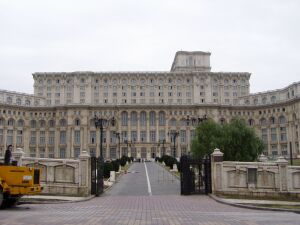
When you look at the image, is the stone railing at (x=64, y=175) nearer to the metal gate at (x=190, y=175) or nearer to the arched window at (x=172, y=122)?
the metal gate at (x=190, y=175)

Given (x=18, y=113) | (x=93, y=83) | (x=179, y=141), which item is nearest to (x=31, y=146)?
(x=18, y=113)

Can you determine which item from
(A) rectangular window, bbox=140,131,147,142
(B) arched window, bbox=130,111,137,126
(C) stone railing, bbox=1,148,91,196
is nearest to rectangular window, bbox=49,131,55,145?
(B) arched window, bbox=130,111,137,126

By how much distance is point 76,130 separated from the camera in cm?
11931

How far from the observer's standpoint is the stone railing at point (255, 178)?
2234cm

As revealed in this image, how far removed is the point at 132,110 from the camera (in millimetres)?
122188

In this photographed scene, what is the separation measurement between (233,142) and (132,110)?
76772mm

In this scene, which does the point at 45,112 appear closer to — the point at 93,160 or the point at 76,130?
the point at 76,130

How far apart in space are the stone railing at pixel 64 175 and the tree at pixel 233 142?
25790mm

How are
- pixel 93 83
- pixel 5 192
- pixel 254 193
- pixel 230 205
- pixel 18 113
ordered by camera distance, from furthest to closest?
1. pixel 93 83
2. pixel 18 113
3. pixel 254 193
4. pixel 230 205
5. pixel 5 192

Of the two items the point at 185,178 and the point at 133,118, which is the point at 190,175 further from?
the point at 133,118

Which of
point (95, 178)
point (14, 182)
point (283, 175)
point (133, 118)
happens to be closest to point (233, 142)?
point (283, 175)

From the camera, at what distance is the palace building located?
11594cm

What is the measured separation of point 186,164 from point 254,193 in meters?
4.35

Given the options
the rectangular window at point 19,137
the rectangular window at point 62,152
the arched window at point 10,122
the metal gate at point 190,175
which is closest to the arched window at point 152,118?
the rectangular window at point 62,152
